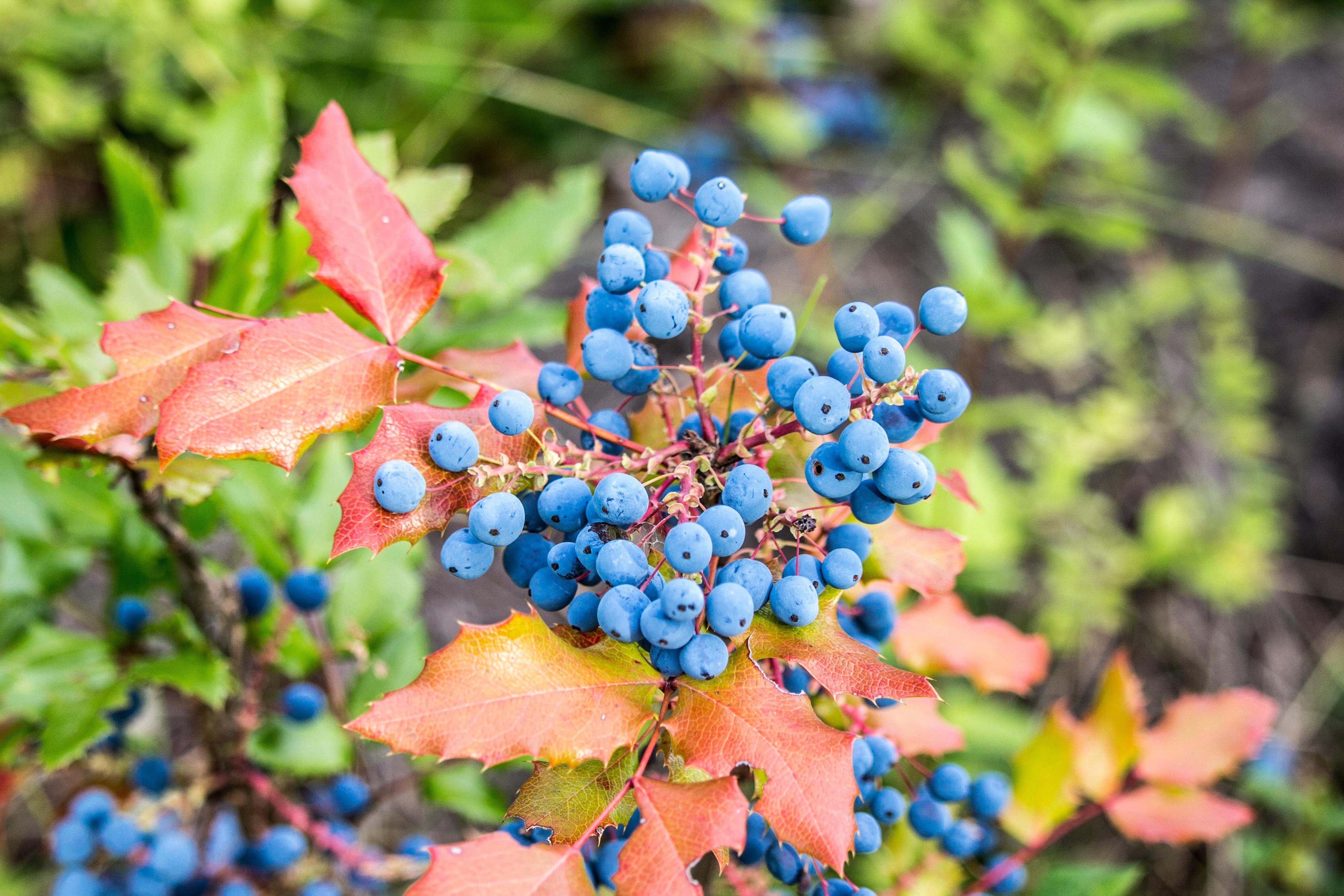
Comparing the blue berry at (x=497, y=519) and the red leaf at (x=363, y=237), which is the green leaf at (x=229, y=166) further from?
the blue berry at (x=497, y=519)

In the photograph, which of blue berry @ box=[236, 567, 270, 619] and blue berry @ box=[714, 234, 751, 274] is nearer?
blue berry @ box=[714, 234, 751, 274]

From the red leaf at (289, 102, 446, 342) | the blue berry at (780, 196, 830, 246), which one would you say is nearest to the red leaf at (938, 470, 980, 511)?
the blue berry at (780, 196, 830, 246)

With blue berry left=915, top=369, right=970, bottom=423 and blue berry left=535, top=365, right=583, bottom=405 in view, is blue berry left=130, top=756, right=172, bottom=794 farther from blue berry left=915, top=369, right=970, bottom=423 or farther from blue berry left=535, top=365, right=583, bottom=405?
blue berry left=915, top=369, right=970, bottom=423

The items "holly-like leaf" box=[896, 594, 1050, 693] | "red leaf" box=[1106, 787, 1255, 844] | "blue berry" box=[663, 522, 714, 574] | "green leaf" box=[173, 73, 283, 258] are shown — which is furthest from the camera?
"green leaf" box=[173, 73, 283, 258]

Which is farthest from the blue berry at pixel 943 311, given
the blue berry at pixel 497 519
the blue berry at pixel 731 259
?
the blue berry at pixel 497 519

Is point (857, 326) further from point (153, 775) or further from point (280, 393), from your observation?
point (153, 775)

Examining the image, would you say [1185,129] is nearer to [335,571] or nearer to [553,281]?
[553,281]
